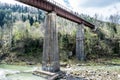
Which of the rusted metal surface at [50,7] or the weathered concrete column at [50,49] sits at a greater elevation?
the rusted metal surface at [50,7]

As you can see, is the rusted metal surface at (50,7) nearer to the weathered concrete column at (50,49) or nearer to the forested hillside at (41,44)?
the weathered concrete column at (50,49)

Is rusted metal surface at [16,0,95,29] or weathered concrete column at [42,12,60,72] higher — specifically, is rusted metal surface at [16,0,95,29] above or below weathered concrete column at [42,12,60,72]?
above

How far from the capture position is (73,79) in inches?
1249

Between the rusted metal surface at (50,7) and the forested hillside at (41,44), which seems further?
the forested hillside at (41,44)

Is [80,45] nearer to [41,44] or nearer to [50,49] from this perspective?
[41,44]

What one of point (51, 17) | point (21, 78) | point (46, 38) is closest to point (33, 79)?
point (21, 78)

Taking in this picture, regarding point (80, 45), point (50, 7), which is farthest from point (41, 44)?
point (50, 7)

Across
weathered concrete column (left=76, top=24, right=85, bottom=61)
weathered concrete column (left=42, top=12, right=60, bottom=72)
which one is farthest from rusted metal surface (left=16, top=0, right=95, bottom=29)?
weathered concrete column (left=76, top=24, right=85, bottom=61)

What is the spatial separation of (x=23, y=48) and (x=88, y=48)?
22361 mm

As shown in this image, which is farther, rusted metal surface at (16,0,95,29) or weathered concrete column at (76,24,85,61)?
weathered concrete column at (76,24,85,61)

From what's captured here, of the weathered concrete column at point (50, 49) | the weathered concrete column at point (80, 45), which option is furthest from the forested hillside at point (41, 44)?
the weathered concrete column at point (50, 49)

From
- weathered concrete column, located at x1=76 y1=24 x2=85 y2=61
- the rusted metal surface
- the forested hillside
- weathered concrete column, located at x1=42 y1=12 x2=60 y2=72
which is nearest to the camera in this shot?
the rusted metal surface

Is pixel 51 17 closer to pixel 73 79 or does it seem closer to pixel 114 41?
pixel 73 79

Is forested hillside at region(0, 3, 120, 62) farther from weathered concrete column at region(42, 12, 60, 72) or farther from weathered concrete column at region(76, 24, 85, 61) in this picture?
weathered concrete column at region(42, 12, 60, 72)
